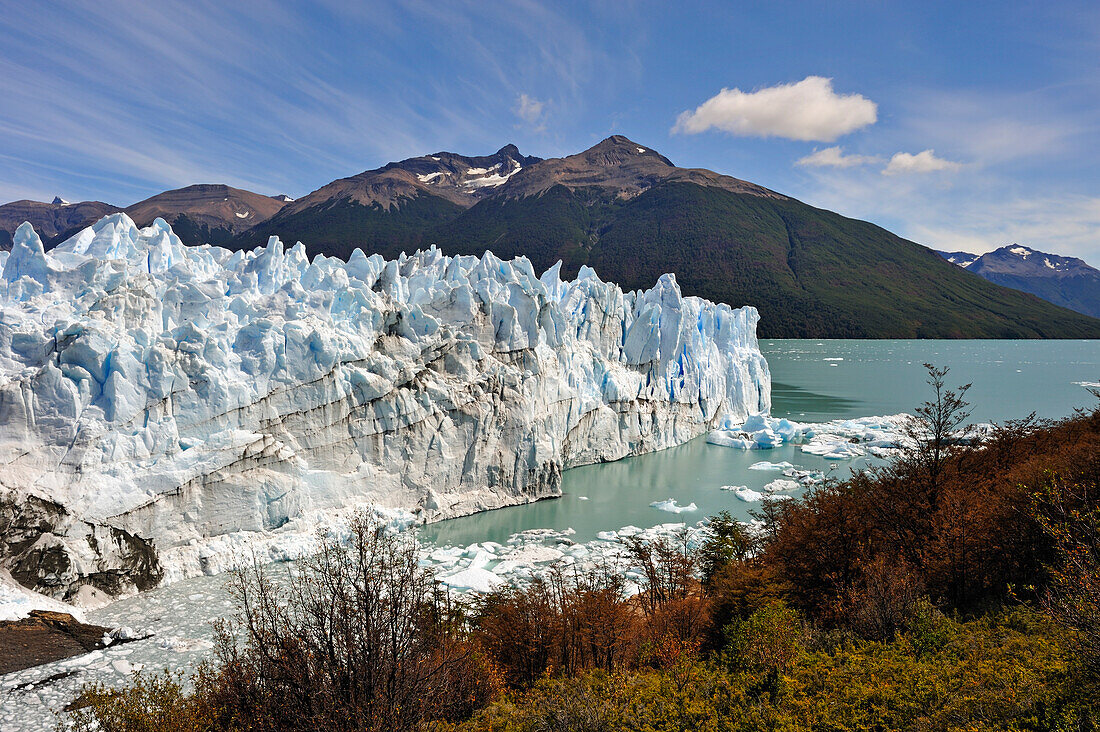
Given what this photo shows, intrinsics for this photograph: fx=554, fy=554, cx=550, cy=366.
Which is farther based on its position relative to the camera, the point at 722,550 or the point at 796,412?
the point at 796,412

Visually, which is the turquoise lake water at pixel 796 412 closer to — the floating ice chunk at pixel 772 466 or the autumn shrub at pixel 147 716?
the floating ice chunk at pixel 772 466

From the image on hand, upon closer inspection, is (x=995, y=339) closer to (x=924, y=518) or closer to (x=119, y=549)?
(x=924, y=518)

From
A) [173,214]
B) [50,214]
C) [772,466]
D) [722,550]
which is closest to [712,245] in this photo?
[772,466]

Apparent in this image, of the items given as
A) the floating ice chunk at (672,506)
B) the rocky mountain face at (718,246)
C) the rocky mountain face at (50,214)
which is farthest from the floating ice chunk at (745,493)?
the rocky mountain face at (50,214)

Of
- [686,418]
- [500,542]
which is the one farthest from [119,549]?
[686,418]

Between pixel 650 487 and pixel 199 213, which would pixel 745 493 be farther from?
pixel 199 213

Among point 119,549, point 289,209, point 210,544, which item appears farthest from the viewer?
point 289,209

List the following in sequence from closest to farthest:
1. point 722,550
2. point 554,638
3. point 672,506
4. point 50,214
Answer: point 554,638 < point 722,550 < point 672,506 < point 50,214
